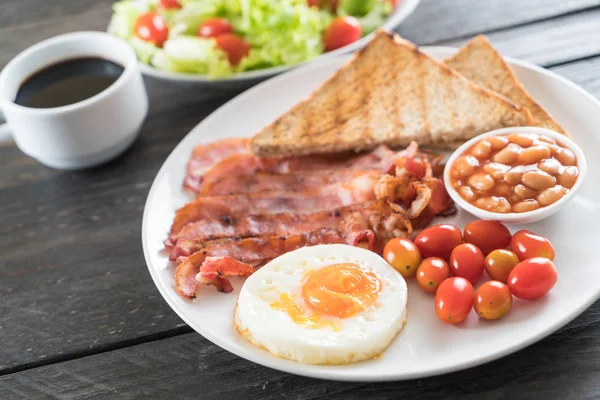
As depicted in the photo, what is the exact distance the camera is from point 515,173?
87.0 inches

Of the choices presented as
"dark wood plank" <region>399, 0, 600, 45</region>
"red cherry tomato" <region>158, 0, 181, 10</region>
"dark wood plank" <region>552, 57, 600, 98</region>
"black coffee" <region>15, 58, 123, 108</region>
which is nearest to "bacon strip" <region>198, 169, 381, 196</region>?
"black coffee" <region>15, 58, 123, 108</region>

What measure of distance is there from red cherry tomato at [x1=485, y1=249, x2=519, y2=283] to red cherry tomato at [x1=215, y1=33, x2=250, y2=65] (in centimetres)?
190

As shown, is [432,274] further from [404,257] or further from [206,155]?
[206,155]

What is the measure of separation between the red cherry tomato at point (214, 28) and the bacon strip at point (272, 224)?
1510mm

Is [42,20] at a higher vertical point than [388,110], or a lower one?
lower

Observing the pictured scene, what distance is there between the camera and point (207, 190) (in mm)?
2627

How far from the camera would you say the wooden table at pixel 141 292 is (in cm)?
190

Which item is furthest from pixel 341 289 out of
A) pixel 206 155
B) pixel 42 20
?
pixel 42 20

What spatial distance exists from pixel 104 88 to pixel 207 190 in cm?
83

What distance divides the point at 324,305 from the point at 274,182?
812 mm

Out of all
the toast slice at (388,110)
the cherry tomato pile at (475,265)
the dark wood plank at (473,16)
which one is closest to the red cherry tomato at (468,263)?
the cherry tomato pile at (475,265)

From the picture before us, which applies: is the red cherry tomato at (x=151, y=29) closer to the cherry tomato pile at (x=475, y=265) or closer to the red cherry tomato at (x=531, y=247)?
the cherry tomato pile at (x=475, y=265)

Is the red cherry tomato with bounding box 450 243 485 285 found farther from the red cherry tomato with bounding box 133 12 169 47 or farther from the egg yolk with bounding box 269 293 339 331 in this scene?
the red cherry tomato with bounding box 133 12 169 47

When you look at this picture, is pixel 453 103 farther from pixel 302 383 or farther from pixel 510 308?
pixel 302 383
